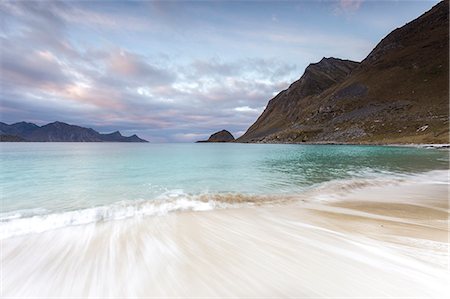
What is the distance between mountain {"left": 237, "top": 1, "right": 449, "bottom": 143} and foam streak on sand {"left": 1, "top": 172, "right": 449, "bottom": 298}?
8530 cm

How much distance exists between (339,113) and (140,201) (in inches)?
5765

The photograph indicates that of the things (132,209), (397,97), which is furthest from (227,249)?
(397,97)

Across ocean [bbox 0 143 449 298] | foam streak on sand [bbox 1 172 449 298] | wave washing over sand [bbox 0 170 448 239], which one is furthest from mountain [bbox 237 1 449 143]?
foam streak on sand [bbox 1 172 449 298]

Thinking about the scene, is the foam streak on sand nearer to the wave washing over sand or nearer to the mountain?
the wave washing over sand

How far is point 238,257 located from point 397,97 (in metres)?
148

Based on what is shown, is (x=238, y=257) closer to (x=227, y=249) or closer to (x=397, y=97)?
(x=227, y=249)

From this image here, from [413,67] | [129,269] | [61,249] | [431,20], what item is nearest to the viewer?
[129,269]

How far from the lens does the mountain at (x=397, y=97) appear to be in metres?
94.6

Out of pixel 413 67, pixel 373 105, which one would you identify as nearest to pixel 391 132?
pixel 373 105

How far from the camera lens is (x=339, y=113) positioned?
136375 mm

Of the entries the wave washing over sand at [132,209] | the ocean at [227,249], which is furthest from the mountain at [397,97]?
the ocean at [227,249]

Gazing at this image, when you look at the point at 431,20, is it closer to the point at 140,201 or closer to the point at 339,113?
the point at 339,113

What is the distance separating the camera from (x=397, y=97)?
120m

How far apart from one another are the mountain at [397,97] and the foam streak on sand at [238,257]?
85.3 metres
